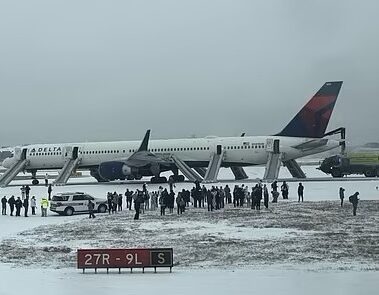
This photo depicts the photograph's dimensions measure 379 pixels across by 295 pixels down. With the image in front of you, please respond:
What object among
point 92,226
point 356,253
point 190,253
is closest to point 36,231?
point 92,226

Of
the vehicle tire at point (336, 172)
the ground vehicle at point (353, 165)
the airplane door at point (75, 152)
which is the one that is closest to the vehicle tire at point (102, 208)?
the airplane door at point (75, 152)

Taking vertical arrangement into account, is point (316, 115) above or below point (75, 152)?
above

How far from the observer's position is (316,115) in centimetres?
5581

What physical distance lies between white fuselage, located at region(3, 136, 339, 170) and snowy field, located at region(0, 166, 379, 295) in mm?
23562

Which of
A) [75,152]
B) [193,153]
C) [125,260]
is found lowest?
[125,260]

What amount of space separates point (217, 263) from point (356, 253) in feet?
13.4

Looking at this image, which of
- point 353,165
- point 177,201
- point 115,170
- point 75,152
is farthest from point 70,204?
point 353,165

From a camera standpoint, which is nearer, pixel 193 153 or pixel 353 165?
pixel 193 153

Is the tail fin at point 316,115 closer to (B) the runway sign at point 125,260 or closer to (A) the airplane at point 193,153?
(A) the airplane at point 193,153

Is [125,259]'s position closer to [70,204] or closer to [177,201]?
[177,201]

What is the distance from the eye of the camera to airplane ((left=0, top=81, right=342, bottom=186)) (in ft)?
179

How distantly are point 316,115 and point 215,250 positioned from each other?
38.7 meters

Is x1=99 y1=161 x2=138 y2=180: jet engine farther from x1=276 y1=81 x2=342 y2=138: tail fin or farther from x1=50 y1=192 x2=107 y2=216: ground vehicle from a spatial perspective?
x1=50 y1=192 x2=107 y2=216: ground vehicle

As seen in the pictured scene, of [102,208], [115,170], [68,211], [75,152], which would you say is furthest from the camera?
[75,152]
